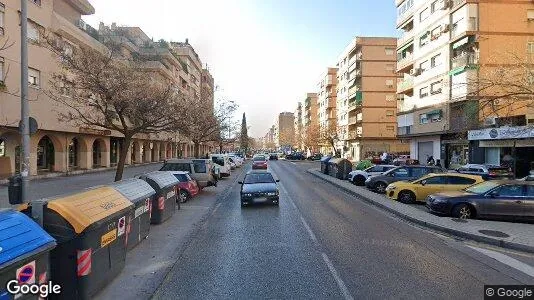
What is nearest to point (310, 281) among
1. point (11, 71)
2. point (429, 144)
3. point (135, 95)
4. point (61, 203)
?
point (61, 203)

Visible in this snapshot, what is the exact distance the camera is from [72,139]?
3000 centimetres

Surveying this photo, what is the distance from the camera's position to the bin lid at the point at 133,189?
26.6 feet

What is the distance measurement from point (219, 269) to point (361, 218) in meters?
7.01

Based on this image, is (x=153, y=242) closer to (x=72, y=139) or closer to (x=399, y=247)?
(x=399, y=247)

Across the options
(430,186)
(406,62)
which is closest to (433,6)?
(406,62)

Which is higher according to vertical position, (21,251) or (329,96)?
(329,96)

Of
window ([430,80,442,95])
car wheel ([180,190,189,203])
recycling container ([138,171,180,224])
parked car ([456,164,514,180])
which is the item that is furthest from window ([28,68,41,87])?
window ([430,80,442,95])

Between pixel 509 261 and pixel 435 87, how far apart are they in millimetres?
33171

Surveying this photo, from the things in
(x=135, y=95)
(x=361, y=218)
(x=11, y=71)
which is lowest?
(x=361, y=218)

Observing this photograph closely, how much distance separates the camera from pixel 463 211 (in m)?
12.6

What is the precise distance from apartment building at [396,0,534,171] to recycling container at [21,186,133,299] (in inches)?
1022

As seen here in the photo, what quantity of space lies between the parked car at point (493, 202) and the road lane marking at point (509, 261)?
3838mm

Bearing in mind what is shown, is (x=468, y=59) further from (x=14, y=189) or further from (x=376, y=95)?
(x=14, y=189)

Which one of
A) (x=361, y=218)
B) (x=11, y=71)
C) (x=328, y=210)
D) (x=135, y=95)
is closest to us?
(x=361, y=218)
